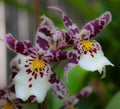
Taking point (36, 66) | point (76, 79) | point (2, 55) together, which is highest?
point (36, 66)

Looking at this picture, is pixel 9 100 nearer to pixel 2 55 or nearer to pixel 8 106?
pixel 8 106

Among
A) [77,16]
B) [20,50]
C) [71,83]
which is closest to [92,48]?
[20,50]

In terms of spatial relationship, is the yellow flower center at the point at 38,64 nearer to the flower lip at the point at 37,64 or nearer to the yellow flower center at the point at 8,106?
the flower lip at the point at 37,64

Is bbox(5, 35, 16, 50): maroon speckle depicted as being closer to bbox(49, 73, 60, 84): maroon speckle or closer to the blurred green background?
bbox(49, 73, 60, 84): maroon speckle

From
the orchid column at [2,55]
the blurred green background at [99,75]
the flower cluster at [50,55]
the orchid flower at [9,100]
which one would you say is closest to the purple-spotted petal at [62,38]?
the flower cluster at [50,55]

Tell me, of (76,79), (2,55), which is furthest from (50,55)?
(2,55)

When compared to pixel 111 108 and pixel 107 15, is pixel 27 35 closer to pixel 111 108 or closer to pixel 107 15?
pixel 111 108
